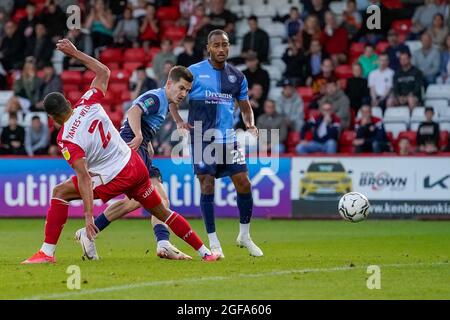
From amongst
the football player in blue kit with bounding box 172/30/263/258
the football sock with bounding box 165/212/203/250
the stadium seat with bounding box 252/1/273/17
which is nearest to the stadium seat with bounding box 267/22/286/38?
the stadium seat with bounding box 252/1/273/17

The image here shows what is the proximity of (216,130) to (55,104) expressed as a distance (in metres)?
2.57

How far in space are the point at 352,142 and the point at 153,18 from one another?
6248mm

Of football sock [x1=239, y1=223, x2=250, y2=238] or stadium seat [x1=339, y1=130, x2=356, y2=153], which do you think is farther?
stadium seat [x1=339, y1=130, x2=356, y2=153]

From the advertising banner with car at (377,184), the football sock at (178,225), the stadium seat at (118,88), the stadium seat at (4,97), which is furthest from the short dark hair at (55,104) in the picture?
the stadium seat at (4,97)

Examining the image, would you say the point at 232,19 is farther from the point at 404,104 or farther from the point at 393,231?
the point at 393,231

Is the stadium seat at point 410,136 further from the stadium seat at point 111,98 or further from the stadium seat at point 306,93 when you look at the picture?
the stadium seat at point 111,98

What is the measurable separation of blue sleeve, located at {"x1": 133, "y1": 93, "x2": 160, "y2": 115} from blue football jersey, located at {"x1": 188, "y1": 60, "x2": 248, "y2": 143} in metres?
0.96

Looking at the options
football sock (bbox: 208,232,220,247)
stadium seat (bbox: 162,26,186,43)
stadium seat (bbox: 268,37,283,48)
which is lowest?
football sock (bbox: 208,232,220,247)

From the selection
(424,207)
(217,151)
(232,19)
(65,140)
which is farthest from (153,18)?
(65,140)

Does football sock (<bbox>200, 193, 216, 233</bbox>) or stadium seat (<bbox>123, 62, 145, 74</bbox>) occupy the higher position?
stadium seat (<bbox>123, 62, 145, 74</bbox>)

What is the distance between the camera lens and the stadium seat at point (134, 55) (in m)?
25.3

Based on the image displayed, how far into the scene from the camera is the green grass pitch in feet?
29.9

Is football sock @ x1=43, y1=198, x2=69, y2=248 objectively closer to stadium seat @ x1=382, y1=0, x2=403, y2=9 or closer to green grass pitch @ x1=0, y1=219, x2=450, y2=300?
green grass pitch @ x1=0, y1=219, x2=450, y2=300

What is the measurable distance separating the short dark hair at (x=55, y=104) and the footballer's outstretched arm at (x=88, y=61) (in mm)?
456
